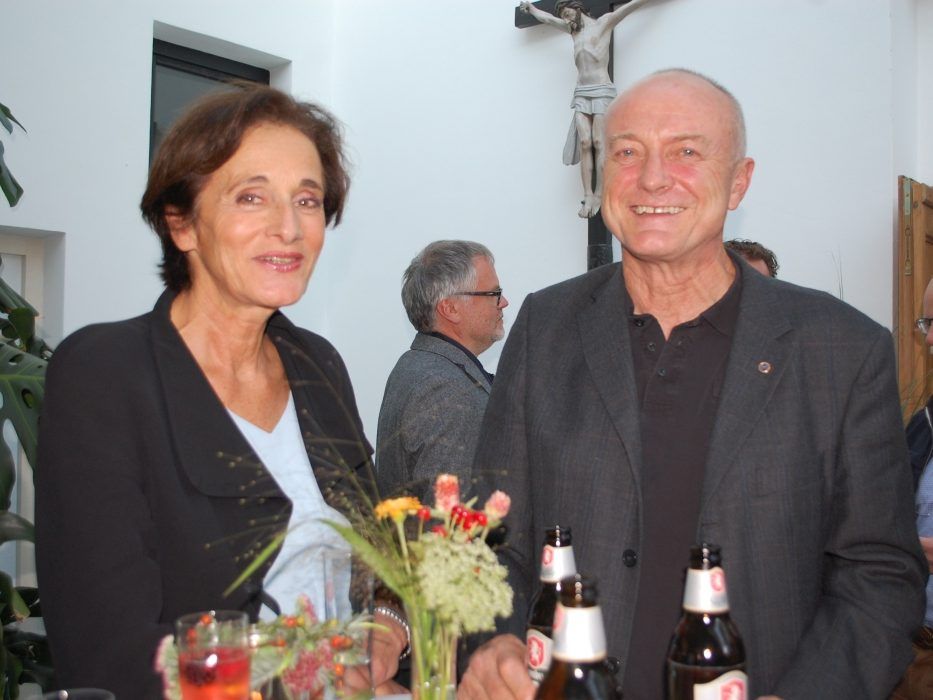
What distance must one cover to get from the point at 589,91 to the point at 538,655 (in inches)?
202

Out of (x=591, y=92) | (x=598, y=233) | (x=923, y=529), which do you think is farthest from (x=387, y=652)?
(x=591, y=92)

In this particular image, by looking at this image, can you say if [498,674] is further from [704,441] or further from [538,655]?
[704,441]

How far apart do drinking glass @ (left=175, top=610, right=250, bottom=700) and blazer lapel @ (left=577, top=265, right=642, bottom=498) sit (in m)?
0.87

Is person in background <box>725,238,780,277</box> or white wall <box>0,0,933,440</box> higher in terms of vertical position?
white wall <box>0,0,933,440</box>

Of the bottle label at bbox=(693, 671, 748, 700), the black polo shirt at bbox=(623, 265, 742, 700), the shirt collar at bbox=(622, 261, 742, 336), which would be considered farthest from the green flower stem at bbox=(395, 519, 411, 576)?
the shirt collar at bbox=(622, 261, 742, 336)

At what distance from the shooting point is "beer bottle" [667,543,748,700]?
119 centimetres

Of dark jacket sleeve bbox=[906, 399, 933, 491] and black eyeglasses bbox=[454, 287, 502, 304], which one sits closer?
dark jacket sleeve bbox=[906, 399, 933, 491]

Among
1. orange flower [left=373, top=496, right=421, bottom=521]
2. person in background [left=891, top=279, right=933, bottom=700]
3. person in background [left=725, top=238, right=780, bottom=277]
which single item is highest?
person in background [left=725, top=238, right=780, bottom=277]

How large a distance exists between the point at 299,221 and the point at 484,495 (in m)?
0.63

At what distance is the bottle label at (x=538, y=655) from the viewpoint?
1315 millimetres

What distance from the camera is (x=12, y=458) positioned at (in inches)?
111

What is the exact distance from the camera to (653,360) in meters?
1.88

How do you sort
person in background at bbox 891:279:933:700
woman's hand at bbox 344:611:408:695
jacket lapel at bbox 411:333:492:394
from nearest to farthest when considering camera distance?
woman's hand at bbox 344:611:408:695 → person in background at bbox 891:279:933:700 → jacket lapel at bbox 411:333:492:394

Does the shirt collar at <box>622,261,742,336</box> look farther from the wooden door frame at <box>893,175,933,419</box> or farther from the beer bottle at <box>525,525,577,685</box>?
the wooden door frame at <box>893,175,933,419</box>
